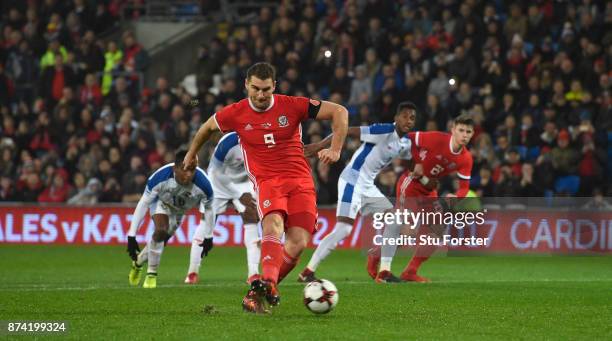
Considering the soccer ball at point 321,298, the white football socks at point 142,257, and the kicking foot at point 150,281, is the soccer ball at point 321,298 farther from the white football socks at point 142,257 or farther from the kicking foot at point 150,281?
the white football socks at point 142,257

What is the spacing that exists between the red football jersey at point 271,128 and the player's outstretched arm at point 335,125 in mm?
103

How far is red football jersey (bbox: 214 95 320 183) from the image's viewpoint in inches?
375

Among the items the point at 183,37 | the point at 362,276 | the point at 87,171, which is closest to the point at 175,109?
the point at 87,171

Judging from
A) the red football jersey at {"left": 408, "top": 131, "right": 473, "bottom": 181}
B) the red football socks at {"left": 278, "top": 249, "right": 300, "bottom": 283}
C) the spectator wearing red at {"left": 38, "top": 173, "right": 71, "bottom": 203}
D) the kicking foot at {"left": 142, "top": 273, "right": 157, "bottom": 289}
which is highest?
the red football jersey at {"left": 408, "top": 131, "right": 473, "bottom": 181}

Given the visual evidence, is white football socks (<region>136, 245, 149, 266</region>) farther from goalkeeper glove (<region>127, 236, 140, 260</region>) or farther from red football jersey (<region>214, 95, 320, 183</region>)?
red football jersey (<region>214, 95, 320, 183</region>)

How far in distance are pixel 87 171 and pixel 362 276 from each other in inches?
369

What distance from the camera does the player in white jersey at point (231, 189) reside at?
1316 cm

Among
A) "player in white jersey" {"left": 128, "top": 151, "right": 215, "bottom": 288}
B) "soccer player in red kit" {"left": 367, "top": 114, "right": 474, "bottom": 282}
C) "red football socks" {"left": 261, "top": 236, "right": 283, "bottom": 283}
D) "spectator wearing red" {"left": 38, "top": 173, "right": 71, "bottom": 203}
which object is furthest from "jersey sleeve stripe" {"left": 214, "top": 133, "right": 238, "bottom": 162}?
"spectator wearing red" {"left": 38, "top": 173, "right": 71, "bottom": 203}

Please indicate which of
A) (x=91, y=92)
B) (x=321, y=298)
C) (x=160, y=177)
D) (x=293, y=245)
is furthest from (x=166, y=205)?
(x=91, y=92)

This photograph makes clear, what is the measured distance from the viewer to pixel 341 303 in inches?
408

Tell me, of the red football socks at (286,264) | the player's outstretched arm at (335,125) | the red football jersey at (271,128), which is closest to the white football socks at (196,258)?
the red football socks at (286,264)

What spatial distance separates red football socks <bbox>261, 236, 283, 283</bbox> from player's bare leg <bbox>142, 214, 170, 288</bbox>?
12.2 feet

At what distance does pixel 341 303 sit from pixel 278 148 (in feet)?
5.56

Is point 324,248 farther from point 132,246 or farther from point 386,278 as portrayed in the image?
point 132,246
